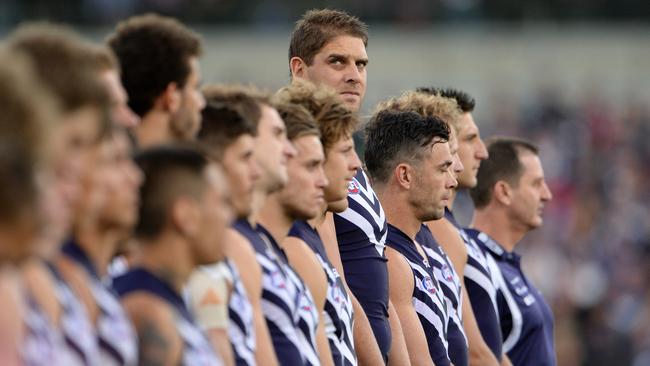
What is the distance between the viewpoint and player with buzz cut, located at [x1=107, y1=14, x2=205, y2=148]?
5047 mm

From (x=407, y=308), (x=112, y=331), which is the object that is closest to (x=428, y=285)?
(x=407, y=308)

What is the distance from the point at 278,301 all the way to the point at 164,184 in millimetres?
1134

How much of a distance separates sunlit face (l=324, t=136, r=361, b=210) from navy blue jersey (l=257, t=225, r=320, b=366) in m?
0.65

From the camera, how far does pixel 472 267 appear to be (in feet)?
27.9

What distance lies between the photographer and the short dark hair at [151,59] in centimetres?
507

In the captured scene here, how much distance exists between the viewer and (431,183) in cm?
746

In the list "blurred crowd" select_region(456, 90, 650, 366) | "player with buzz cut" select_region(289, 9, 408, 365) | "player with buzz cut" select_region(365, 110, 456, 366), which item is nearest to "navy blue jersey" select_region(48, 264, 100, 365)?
"player with buzz cut" select_region(289, 9, 408, 365)

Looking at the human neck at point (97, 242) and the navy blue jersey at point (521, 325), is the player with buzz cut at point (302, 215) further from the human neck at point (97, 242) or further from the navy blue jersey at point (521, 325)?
the navy blue jersey at point (521, 325)

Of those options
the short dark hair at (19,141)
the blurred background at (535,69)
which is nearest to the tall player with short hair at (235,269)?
the short dark hair at (19,141)

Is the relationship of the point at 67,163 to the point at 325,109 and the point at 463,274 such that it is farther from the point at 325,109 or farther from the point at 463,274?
the point at 463,274

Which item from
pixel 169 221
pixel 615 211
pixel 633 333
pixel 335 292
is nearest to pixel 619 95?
pixel 615 211

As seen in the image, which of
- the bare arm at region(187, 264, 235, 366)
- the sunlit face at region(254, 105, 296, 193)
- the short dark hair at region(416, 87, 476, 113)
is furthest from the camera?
the short dark hair at region(416, 87, 476, 113)

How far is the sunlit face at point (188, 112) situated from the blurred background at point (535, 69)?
12841mm

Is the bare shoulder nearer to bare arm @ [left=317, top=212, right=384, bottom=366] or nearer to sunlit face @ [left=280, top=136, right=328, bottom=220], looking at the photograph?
bare arm @ [left=317, top=212, right=384, bottom=366]
